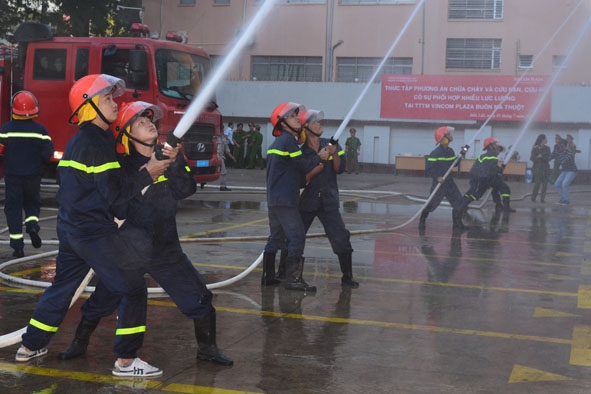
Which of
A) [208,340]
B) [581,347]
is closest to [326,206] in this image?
[581,347]

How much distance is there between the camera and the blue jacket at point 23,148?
31.1 ft

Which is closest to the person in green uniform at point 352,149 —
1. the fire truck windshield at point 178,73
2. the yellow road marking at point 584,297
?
the fire truck windshield at point 178,73

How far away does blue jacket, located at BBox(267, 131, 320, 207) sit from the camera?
7.64 m

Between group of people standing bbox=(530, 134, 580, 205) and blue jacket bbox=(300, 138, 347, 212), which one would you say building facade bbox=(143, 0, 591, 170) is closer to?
group of people standing bbox=(530, 134, 580, 205)

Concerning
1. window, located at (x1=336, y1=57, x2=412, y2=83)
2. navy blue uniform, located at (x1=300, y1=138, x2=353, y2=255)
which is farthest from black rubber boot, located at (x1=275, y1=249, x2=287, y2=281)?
window, located at (x1=336, y1=57, x2=412, y2=83)

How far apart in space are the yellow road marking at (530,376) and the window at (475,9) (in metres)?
30.0

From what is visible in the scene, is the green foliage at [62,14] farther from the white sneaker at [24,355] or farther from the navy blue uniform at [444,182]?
the white sneaker at [24,355]

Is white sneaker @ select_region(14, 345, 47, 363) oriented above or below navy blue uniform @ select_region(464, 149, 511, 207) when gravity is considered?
below

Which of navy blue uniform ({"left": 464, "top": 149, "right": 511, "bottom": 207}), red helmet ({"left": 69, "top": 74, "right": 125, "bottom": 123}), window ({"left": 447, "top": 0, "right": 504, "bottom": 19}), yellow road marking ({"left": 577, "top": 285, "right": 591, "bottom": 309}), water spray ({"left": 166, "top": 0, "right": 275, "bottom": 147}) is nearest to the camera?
water spray ({"left": 166, "top": 0, "right": 275, "bottom": 147})

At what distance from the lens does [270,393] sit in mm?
4844

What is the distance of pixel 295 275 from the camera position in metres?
7.93

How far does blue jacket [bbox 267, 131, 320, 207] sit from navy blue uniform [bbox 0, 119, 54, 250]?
3.16m

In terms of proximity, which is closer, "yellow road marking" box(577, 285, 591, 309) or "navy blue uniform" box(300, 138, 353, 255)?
"yellow road marking" box(577, 285, 591, 309)

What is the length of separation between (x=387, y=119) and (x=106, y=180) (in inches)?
1078
